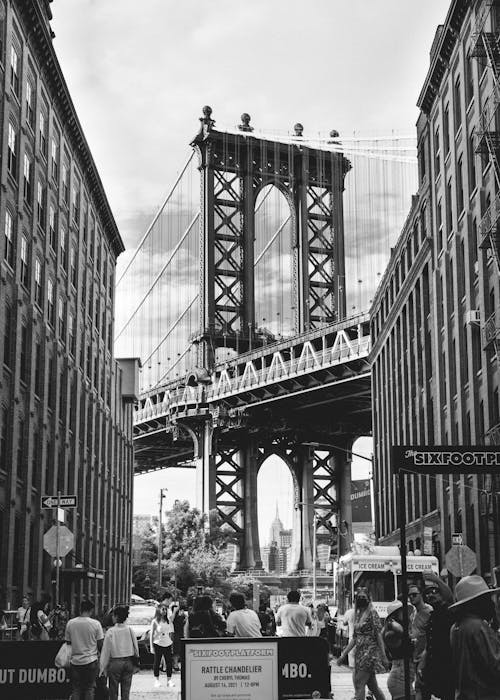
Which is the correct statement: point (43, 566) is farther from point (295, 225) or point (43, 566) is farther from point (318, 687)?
point (295, 225)

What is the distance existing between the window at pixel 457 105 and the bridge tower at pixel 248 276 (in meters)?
51.4

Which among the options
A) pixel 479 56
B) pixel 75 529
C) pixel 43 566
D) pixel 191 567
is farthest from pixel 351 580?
pixel 191 567

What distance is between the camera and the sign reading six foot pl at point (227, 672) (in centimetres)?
1137

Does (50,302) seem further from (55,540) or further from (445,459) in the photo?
(445,459)

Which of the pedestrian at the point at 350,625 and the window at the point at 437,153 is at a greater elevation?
the window at the point at 437,153

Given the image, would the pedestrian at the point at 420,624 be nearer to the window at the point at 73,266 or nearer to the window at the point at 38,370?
the window at the point at 38,370

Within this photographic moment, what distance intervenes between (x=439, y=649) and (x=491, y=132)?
29.7 metres

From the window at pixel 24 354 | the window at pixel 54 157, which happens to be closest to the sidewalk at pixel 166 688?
the window at pixel 24 354

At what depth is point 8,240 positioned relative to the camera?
42.1 meters

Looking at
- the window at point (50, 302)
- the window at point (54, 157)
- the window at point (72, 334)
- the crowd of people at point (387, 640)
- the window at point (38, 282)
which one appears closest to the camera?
the crowd of people at point (387, 640)

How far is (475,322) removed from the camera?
Result: 42688mm

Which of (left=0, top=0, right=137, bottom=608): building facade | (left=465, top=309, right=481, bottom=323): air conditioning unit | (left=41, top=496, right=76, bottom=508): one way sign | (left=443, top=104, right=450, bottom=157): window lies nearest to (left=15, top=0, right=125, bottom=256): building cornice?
(left=0, top=0, right=137, bottom=608): building facade

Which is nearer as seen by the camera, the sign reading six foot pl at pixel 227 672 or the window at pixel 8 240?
the sign reading six foot pl at pixel 227 672

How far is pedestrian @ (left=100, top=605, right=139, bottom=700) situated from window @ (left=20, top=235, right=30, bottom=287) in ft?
97.7
